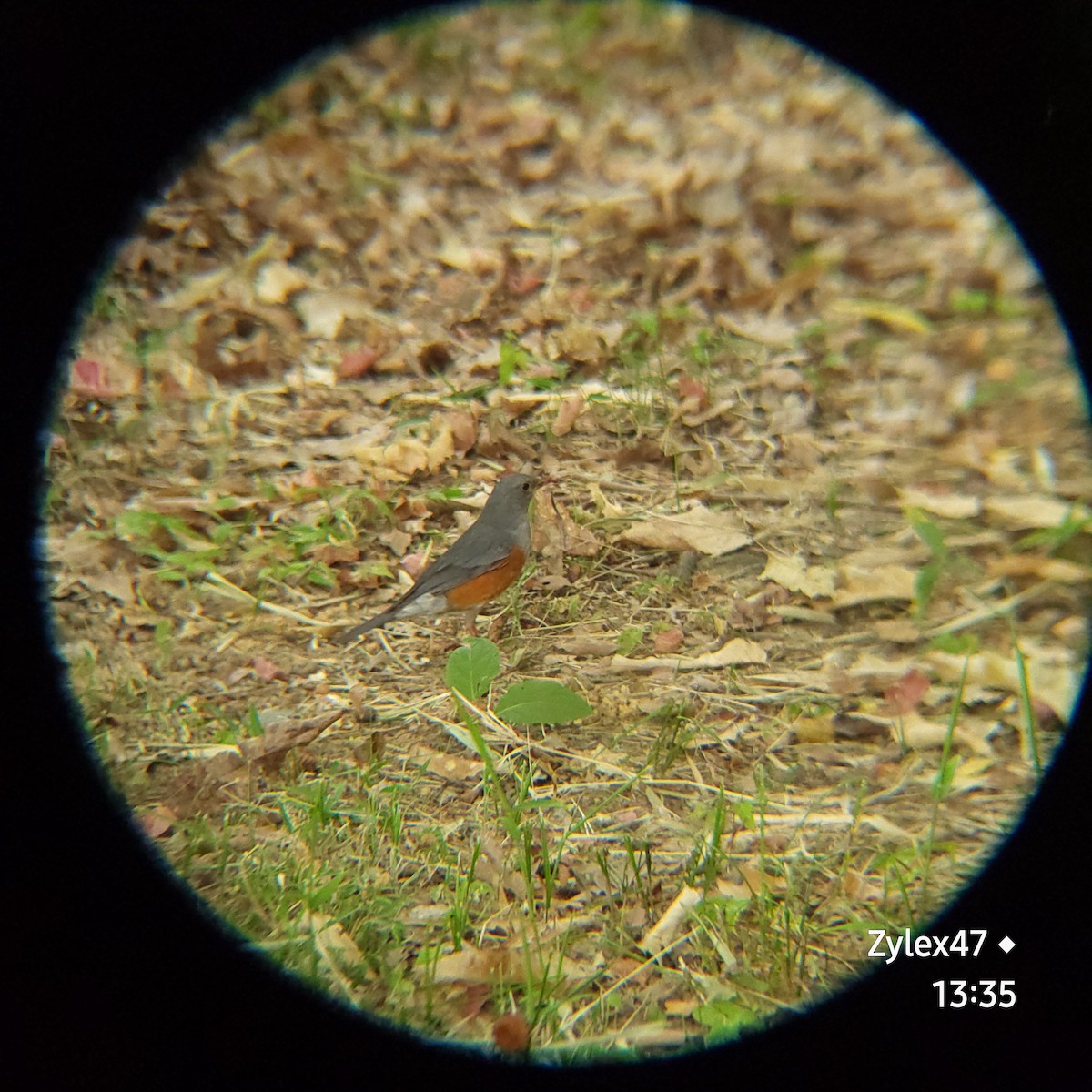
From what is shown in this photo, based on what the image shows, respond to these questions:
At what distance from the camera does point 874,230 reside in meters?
3.10

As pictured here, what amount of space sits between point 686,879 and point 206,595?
4.97ft

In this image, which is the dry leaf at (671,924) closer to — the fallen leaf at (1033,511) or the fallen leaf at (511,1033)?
the fallen leaf at (511,1033)

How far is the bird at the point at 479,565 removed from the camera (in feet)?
7.73

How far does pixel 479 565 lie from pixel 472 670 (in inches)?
16.8

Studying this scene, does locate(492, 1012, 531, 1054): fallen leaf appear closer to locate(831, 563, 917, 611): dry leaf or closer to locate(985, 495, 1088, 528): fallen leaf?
locate(831, 563, 917, 611): dry leaf

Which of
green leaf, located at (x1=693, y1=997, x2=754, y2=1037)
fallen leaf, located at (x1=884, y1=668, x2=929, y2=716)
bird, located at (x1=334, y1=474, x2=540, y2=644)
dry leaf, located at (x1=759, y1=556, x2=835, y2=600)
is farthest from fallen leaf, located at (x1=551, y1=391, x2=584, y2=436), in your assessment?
green leaf, located at (x1=693, y1=997, x2=754, y2=1037)

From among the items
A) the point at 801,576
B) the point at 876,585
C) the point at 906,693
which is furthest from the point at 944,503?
the point at 906,693

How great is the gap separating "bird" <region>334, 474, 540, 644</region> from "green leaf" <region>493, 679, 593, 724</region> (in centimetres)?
45

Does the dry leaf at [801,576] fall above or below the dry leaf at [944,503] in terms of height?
below

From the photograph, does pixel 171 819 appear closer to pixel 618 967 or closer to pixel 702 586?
pixel 618 967

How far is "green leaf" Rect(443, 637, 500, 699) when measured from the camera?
2.03 m

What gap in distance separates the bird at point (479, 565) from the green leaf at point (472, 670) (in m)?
0.34

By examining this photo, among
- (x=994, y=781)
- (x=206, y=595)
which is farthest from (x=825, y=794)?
(x=206, y=595)

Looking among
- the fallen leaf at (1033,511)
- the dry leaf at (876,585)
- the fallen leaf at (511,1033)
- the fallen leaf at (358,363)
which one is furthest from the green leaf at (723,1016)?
the fallen leaf at (358,363)
